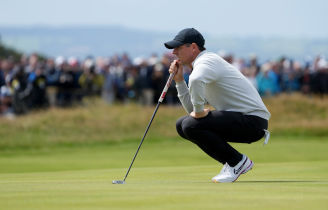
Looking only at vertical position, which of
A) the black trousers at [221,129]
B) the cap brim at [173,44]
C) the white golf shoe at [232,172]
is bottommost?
the white golf shoe at [232,172]

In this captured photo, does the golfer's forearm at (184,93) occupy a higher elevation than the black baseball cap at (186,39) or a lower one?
lower

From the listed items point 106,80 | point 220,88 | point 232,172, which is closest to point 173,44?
point 220,88

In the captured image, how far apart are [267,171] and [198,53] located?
90.1 inches

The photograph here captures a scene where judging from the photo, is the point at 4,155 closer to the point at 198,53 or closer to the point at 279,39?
the point at 198,53

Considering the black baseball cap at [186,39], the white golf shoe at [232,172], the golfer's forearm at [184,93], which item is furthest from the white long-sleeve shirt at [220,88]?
the white golf shoe at [232,172]

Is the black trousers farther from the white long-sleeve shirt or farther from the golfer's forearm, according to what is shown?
the golfer's forearm

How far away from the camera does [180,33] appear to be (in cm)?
810

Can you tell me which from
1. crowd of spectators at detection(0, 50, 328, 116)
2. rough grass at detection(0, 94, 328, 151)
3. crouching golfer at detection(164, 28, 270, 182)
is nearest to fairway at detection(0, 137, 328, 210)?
crouching golfer at detection(164, 28, 270, 182)

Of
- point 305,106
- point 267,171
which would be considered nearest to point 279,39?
point 305,106

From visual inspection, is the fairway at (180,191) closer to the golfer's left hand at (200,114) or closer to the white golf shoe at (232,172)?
the white golf shoe at (232,172)

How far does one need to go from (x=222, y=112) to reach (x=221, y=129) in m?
0.17

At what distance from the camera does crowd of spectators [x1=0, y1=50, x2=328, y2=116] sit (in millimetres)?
22984

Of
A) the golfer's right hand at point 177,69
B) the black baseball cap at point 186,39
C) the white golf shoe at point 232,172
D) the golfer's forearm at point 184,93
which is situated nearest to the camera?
the white golf shoe at point 232,172

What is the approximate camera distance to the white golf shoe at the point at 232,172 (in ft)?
26.0
